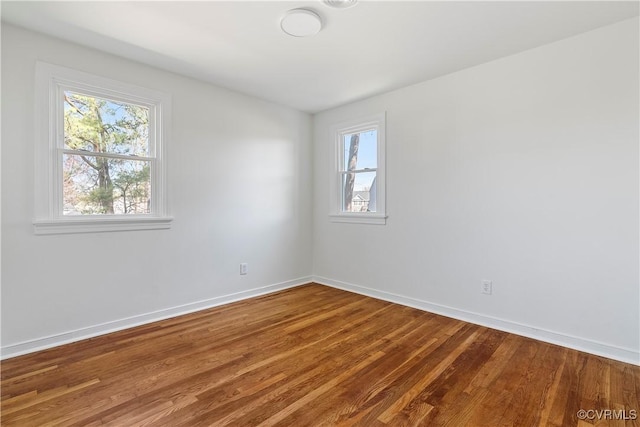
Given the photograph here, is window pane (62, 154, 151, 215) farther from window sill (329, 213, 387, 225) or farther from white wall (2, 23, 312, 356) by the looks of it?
window sill (329, 213, 387, 225)

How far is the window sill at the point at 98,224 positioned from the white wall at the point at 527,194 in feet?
8.07

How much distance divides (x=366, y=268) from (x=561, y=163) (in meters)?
2.26

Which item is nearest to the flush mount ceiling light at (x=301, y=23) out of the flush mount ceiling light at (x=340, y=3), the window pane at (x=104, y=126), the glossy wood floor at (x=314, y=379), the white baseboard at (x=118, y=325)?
the flush mount ceiling light at (x=340, y=3)

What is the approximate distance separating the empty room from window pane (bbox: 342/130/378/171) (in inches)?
6.8

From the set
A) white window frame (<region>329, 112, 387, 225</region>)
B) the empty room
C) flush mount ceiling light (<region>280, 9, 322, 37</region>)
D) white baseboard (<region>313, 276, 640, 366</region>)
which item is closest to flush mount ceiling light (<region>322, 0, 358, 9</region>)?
the empty room

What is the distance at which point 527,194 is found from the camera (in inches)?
105

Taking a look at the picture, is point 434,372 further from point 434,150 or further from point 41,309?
point 41,309

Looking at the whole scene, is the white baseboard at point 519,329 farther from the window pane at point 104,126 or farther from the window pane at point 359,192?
the window pane at point 104,126

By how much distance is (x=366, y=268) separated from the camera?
154 inches

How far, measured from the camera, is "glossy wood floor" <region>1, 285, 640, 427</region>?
1676mm

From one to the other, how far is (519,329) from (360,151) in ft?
8.50

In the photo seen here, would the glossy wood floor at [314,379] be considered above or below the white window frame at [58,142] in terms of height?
below

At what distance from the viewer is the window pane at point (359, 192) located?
3922 millimetres

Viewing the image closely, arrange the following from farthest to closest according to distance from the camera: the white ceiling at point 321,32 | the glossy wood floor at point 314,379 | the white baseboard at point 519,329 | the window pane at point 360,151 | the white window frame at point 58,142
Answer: the window pane at point 360,151 → the white window frame at point 58,142 → the white baseboard at point 519,329 → the white ceiling at point 321,32 → the glossy wood floor at point 314,379
